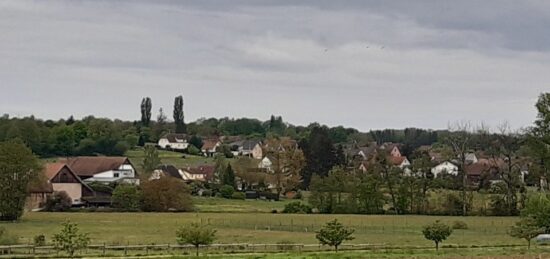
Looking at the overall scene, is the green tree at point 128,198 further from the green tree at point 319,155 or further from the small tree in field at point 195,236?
the small tree in field at point 195,236

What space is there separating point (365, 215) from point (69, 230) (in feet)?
183

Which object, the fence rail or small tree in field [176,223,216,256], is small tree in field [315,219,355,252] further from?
small tree in field [176,223,216,256]

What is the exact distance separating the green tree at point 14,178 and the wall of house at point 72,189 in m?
22.7

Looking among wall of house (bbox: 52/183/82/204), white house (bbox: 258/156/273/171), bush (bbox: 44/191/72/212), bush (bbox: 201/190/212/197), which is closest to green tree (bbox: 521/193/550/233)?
bush (bbox: 44/191/72/212)

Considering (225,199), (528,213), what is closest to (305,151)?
(225,199)

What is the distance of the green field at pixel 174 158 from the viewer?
172 m

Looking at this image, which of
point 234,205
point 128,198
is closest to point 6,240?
point 128,198

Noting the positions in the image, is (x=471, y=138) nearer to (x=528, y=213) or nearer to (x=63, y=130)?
(x=528, y=213)

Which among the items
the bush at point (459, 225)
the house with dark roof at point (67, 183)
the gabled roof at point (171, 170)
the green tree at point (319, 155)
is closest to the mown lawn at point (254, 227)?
the bush at point (459, 225)

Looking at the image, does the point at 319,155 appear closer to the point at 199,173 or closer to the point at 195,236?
the point at 199,173

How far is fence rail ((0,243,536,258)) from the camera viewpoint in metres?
51.8

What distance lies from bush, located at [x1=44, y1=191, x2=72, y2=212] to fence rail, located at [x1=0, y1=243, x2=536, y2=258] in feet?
185

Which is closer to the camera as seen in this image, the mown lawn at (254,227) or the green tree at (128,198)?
the mown lawn at (254,227)

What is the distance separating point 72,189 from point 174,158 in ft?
221
